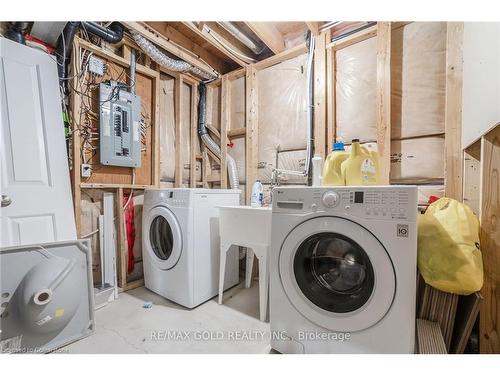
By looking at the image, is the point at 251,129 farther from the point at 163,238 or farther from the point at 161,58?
the point at 163,238

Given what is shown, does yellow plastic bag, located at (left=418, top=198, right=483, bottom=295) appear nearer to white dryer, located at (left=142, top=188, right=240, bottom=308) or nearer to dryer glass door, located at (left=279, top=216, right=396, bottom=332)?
dryer glass door, located at (left=279, top=216, right=396, bottom=332)

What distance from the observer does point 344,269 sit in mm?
1214

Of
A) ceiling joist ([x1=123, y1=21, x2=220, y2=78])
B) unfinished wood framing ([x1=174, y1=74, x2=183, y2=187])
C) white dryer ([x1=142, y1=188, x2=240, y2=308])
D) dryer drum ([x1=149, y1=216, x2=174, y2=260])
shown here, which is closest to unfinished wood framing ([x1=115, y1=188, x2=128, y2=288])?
white dryer ([x1=142, y1=188, x2=240, y2=308])

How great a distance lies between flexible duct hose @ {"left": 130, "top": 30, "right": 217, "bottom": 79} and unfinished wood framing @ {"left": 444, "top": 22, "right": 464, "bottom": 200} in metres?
2.14

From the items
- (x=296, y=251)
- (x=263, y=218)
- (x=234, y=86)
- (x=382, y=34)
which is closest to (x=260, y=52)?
(x=234, y=86)

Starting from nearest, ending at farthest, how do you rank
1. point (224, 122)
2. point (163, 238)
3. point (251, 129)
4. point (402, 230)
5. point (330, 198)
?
point (402, 230) < point (330, 198) < point (163, 238) < point (251, 129) < point (224, 122)

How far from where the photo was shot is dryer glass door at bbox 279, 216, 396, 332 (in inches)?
39.9

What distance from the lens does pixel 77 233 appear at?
1.84 meters

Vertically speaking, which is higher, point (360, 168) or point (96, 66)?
point (96, 66)

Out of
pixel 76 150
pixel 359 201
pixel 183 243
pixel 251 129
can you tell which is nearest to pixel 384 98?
pixel 359 201

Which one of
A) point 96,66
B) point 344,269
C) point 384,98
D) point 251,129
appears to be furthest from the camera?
point 251,129

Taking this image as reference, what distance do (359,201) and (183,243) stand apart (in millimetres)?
1281

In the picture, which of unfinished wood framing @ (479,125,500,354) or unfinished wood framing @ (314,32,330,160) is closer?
unfinished wood framing @ (479,125,500,354)
